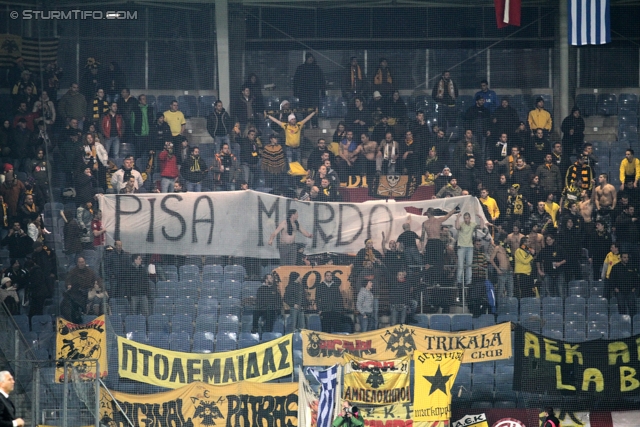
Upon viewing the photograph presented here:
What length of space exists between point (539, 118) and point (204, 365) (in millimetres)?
6020

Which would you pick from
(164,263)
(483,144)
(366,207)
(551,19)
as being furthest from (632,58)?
(164,263)

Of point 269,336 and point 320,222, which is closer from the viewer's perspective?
point 269,336

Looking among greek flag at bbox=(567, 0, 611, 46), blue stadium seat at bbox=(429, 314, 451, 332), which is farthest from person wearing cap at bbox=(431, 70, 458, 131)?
blue stadium seat at bbox=(429, 314, 451, 332)

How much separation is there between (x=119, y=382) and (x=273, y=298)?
2.15m

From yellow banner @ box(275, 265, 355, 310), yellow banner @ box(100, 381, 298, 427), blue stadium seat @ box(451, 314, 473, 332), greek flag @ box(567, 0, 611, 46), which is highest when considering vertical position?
greek flag @ box(567, 0, 611, 46)

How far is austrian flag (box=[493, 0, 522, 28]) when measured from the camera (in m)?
15.5

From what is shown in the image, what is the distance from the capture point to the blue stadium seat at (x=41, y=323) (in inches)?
546

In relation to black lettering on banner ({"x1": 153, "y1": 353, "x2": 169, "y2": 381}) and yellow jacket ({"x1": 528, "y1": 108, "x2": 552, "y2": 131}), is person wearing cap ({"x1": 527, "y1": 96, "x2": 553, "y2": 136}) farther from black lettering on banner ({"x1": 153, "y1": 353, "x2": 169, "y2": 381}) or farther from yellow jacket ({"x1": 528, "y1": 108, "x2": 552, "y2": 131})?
black lettering on banner ({"x1": 153, "y1": 353, "x2": 169, "y2": 381})

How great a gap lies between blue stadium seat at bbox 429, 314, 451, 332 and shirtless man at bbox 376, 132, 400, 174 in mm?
2296

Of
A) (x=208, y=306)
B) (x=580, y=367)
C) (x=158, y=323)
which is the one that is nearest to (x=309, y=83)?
(x=208, y=306)

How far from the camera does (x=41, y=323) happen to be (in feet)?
45.8

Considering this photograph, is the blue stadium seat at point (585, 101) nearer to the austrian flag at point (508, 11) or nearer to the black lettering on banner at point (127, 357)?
the austrian flag at point (508, 11)

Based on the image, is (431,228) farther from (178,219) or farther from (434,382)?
(178,219)

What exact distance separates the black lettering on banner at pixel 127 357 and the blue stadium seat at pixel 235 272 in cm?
162
